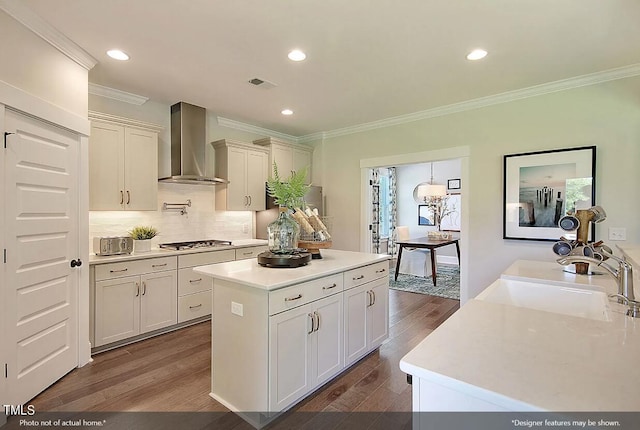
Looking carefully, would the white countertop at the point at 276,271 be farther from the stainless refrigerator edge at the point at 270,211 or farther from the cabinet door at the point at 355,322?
the stainless refrigerator edge at the point at 270,211

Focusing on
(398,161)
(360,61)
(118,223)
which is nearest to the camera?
(360,61)

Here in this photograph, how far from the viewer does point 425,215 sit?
8273mm

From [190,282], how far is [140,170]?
4.52ft

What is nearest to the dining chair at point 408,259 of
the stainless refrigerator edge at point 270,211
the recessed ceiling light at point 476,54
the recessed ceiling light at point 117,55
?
the stainless refrigerator edge at point 270,211

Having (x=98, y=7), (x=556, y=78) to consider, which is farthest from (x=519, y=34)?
(x=98, y=7)

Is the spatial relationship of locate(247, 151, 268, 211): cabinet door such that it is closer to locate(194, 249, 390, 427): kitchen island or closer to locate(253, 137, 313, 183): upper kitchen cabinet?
locate(253, 137, 313, 183): upper kitchen cabinet

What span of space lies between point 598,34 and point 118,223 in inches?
190

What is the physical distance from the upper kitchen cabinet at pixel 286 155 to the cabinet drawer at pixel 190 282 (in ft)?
6.34

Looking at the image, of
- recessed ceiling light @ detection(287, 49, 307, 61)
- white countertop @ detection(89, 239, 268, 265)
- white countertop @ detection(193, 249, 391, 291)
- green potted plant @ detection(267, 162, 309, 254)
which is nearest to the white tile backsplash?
white countertop @ detection(89, 239, 268, 265)


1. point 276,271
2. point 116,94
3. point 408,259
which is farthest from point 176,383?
point 408,259

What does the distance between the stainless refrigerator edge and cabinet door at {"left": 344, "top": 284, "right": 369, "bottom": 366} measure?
7.76ft

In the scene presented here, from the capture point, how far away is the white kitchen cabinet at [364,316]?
8.64 feet

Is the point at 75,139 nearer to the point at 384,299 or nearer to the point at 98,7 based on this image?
the point at 98,7

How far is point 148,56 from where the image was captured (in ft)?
9.21
